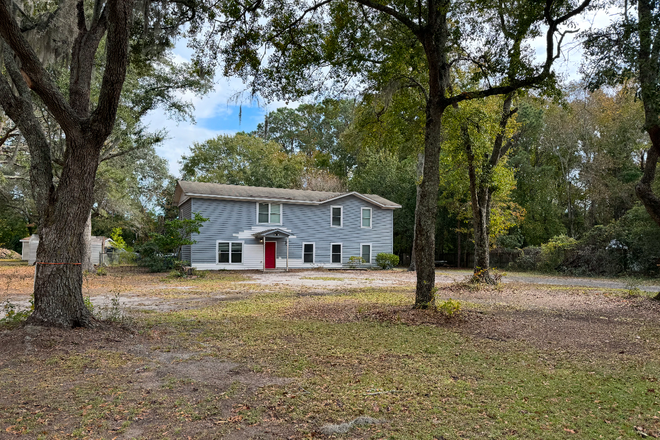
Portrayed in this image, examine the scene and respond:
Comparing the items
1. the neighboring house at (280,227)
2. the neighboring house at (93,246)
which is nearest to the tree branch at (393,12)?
the neighboring house at (280,227)

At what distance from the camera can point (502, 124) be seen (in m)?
13.2

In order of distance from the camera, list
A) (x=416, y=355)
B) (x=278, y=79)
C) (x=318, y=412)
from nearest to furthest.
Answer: (x=318, y=412) < (x=416, y=355) < (x=278, y=79)

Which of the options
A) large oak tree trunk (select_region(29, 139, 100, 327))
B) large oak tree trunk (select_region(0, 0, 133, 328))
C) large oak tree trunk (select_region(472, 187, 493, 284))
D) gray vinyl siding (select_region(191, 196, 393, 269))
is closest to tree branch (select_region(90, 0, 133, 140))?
large oak tree trunk (select_region(0, 0, 133, 328))

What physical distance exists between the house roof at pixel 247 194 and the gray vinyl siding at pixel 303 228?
1.52 feet

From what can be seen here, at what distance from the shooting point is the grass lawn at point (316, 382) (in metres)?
3.16

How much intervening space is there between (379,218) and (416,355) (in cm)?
2282

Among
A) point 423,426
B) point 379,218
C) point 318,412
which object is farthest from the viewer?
point 379,218

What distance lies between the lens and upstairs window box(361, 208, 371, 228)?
27234 millimetres

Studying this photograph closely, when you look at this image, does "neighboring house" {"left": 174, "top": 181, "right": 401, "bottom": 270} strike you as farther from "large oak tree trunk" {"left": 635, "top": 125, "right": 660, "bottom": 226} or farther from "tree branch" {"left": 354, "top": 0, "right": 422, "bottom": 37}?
"large oak tree trunk" {"left": 635, "top": 125, "right": 660, "bottom": 226}

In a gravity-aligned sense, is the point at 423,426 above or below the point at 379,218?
below

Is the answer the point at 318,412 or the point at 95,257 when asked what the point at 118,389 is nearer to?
the point at 318,412

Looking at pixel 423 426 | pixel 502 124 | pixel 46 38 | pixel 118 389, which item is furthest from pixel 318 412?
pixel 502 124

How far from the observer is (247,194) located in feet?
77.2

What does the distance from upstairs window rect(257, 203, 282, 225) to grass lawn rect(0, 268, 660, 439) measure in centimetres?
1703
